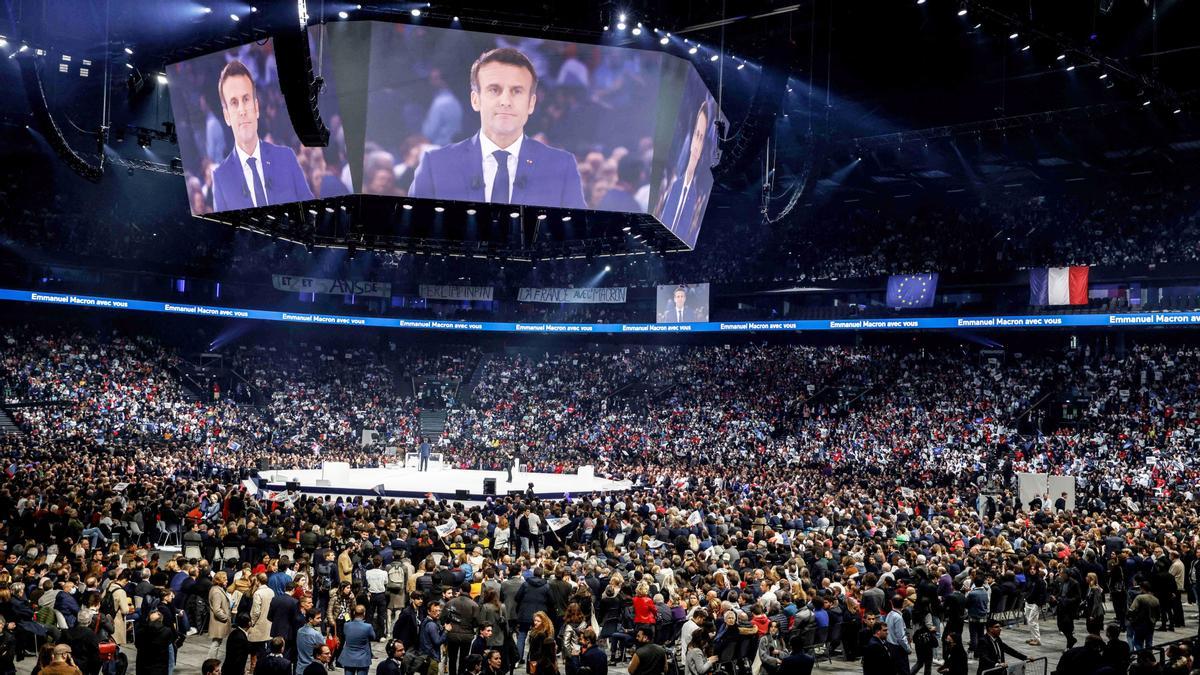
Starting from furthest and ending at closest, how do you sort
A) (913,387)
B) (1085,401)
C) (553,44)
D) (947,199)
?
(947,199) → (913,387) → (1085,401) → (553,44)

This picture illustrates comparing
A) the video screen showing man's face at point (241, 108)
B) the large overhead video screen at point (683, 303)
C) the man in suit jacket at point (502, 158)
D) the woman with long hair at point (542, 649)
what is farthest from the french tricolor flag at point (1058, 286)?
the woman with long hair at point (542, 649)

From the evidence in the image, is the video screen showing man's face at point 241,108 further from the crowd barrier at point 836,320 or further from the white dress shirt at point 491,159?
the crowd barrier at point 836,320

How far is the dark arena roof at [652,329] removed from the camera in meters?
13.6

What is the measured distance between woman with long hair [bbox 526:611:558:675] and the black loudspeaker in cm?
1060

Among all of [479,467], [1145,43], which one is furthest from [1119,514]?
[479,467]

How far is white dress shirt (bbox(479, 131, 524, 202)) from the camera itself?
27.7m

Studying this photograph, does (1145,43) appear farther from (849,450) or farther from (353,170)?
(353,170)

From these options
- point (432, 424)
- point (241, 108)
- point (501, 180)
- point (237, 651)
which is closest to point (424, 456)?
point (432, 424)

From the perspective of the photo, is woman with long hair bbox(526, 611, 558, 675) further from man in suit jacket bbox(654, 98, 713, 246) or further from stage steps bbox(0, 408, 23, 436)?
stage steps bbox(0, 408, 23, 436)

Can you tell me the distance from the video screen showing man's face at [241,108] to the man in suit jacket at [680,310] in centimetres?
2485

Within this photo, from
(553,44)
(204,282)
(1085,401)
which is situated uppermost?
(553,44)

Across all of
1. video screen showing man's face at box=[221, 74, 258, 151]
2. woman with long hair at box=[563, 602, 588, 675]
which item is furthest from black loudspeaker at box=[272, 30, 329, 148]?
woman with long hair at box=[563, 602, 588, 675]

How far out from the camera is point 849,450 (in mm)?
38656

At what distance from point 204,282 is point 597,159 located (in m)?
28.6
